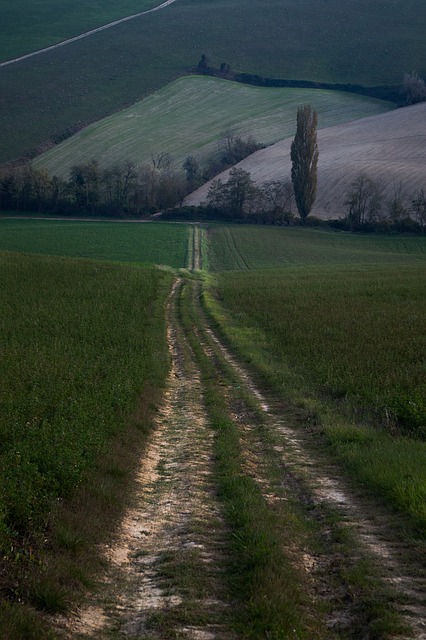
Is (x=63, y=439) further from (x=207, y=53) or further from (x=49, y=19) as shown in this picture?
(x=49, y=19)

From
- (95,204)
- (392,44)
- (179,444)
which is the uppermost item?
(392,44)

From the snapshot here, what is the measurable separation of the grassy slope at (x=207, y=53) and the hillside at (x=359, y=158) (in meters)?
23.0

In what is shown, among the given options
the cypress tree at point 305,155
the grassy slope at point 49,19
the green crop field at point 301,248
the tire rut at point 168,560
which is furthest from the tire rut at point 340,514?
the grassy slope at point 49,19

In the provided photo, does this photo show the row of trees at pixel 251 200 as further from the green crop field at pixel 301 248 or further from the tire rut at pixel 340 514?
the tire rut at pixel 340 514

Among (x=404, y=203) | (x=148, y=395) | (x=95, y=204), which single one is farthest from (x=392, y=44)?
(x=148, y=395)

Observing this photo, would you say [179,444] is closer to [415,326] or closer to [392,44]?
[415,326]

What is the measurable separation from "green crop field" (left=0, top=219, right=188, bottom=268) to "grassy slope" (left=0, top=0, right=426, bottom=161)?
39054mm

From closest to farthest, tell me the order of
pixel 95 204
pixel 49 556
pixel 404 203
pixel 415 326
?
pixel 49 556, pixel 415 326, pixel 404 203, pixel 95 204

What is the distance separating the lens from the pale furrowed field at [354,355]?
10.9 meters

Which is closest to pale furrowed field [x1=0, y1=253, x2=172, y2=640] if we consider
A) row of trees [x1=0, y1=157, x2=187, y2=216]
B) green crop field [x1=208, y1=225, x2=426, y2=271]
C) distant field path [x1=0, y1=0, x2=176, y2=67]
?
green crop field [x1=208, y1=225, x2=426, y2=271]

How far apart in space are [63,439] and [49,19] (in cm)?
17046

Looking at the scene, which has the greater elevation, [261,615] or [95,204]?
[95,204]

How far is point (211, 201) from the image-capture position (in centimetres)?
9144

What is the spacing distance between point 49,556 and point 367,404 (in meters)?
9.05
